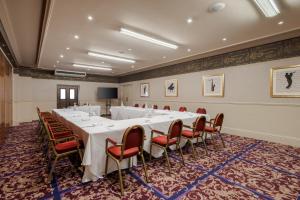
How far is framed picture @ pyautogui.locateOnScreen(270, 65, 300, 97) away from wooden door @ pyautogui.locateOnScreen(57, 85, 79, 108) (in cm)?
955

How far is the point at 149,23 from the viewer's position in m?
3.30

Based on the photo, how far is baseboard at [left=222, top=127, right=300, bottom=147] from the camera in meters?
4.08

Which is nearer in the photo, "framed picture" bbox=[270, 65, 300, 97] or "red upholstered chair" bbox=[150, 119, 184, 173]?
"red upholstered chair" bbox=[150, 119, 184, 173]

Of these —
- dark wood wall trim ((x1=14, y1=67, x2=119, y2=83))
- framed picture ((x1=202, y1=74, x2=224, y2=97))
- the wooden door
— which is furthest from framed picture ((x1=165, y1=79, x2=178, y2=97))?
the wooden door

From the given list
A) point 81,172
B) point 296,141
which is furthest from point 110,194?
point 296,141

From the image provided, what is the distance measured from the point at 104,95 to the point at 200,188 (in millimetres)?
9395

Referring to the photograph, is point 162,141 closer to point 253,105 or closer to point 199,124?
point 199,124

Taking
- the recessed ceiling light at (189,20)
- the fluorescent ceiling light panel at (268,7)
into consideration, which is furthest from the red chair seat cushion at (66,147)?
the fluorescent ceiling light panel at (268,7)

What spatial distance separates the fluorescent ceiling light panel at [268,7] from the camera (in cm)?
252

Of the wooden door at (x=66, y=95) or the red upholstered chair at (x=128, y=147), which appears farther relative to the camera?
the wooden door at (x=66, y=95)

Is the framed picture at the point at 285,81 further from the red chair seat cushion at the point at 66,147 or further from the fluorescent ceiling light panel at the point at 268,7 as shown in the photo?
the red chair seat cushion at the point at 66,147

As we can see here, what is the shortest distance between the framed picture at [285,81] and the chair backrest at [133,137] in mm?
4278

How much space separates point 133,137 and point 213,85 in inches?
180

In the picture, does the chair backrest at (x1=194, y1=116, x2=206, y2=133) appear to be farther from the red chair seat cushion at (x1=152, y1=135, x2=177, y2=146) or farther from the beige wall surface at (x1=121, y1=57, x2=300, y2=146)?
the beige wall surface at (x1=121, y1=57, x2=300, y2=146)
